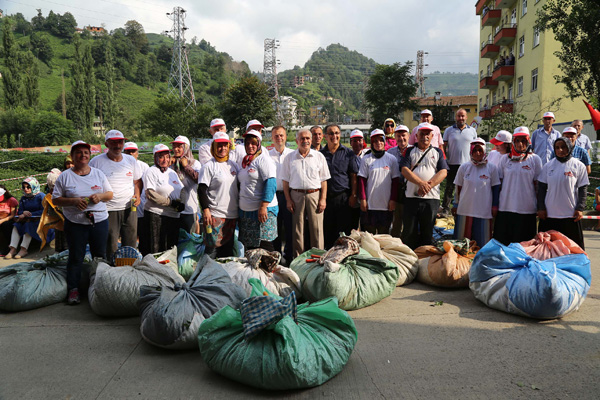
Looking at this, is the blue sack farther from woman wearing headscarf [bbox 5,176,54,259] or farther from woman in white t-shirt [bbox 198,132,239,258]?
woman wearing headscarf [bbox 5,176,54,259]

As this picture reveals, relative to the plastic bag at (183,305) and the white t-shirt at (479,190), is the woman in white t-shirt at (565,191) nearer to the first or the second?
the white t-shirt at (479,190)

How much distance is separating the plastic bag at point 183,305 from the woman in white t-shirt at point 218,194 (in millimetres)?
1093

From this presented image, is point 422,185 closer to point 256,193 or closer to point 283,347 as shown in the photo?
point 256,193

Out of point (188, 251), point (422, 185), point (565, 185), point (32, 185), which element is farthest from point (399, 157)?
point (32, 185)

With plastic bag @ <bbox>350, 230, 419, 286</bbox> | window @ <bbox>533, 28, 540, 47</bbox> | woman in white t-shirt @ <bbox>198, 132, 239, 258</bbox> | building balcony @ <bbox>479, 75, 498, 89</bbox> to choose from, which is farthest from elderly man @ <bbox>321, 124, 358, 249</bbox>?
building balcony @ <bbox>479, 75, 498, 89</bbox>

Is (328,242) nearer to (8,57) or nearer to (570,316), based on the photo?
(570,316)

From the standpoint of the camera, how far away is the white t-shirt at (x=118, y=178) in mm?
5461

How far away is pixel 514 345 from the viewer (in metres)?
3.51

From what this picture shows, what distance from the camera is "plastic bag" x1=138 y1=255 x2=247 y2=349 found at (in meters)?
3.50

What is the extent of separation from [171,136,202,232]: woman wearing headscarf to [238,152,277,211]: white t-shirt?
1018 mm

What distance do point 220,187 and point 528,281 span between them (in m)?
3.28

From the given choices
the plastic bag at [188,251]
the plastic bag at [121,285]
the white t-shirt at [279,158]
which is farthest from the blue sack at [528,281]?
the plastic bag at [188,251]

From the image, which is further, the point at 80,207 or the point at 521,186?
the point at 521,186

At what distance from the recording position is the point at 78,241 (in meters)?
4.81
